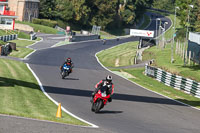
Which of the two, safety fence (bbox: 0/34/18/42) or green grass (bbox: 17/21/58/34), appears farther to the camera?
green grass (bbox: 17/21/58/34)

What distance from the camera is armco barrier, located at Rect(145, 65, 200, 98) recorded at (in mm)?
33825

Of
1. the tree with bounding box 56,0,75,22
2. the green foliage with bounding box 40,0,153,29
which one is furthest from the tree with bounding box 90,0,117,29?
the tree with bounding box 56,0,75,22

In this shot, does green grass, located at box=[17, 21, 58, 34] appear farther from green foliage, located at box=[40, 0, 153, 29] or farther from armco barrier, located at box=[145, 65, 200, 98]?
armco barrier, located at box=[145, 65, 200, 98]

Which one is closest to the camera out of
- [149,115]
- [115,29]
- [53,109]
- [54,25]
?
[53,109]

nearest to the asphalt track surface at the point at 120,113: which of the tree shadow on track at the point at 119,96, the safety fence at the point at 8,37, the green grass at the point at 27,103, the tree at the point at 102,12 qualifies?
the tree shadow on track at the point at 119,96

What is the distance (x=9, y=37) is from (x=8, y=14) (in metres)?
30.0

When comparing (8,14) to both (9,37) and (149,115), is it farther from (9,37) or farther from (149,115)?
(149,115)

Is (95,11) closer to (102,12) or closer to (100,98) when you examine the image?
(102,12)

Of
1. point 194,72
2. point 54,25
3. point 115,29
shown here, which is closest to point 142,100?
point 194,72

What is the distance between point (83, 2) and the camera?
12800 centimetres

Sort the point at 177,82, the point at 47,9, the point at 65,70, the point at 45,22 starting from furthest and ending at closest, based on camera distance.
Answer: the point at 47,9 → the point at 45,22 → the point at 177,82 → the point at 65,70

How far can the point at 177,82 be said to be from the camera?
36844 millimetres

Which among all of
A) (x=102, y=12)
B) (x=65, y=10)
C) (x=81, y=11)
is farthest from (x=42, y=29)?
(x=102, y=12)

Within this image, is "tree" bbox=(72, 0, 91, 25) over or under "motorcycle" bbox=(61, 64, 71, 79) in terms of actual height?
over
